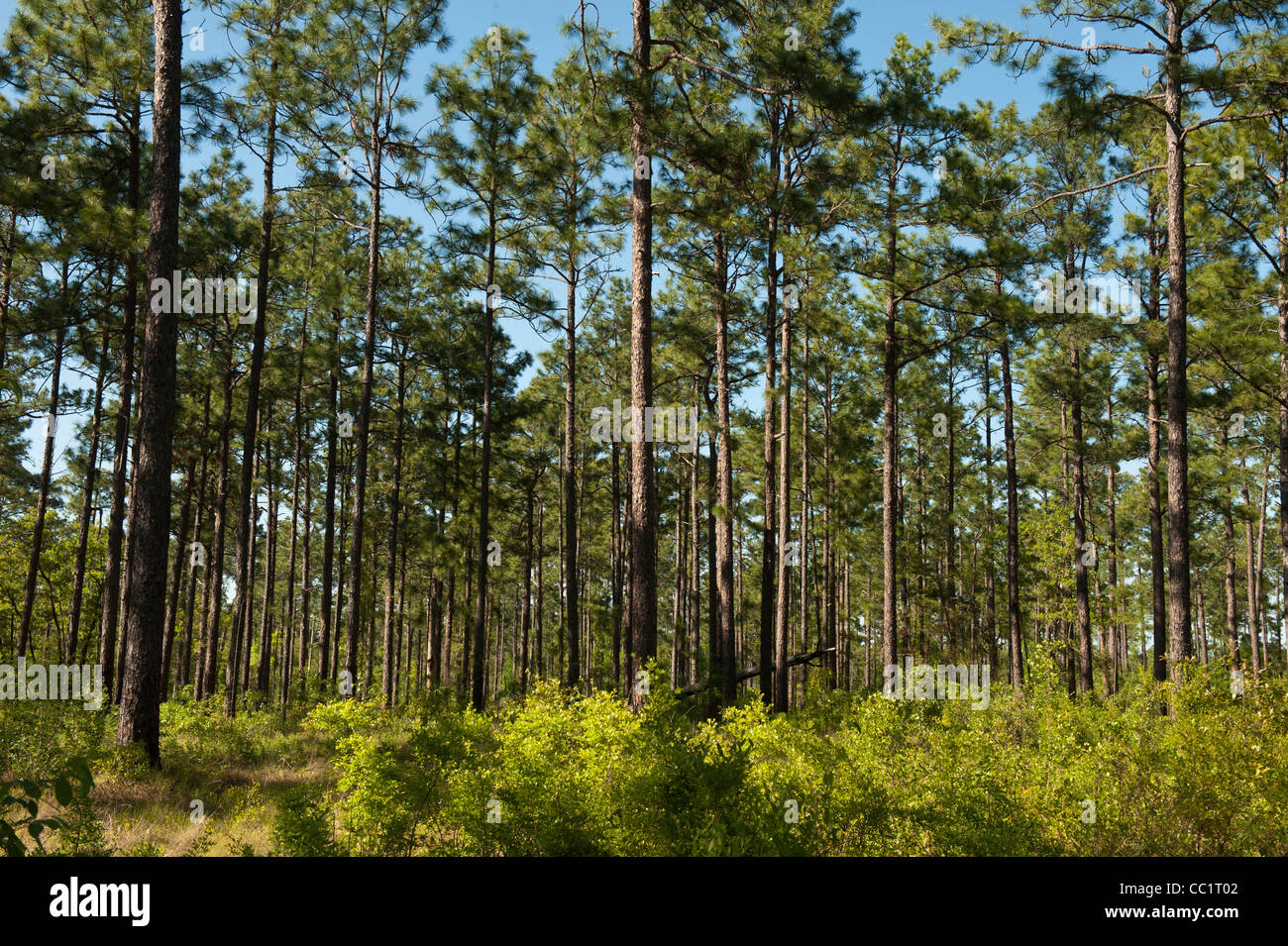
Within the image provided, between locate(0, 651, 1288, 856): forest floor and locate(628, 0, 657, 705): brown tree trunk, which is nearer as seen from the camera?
locate(0, 651, 1288, 856): forest floor

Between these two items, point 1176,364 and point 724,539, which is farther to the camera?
point 724,539

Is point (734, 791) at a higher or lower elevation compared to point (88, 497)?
lower

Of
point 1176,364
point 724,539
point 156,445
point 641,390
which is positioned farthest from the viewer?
point 724,539

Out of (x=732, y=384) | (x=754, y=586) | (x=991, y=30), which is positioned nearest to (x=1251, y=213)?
(x=991, y=30)

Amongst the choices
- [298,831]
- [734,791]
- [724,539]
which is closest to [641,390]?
[724,539]

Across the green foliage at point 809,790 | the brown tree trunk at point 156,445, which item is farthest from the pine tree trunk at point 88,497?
the green foliage at point 809,790

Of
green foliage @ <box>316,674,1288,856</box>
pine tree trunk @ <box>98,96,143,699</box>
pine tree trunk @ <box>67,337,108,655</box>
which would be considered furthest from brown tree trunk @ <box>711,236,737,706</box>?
pine tree trunk @ <box>67,337,108,655</box>

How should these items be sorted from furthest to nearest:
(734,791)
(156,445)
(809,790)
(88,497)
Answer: (88,497), (156,445), (809,790), (734,791)

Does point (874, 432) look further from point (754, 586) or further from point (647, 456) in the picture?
point (754, 586)

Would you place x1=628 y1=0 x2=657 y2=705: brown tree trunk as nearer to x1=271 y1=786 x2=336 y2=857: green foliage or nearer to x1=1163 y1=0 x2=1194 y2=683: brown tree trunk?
x1=271 y1=786 x2=336 y2=857: green foliage

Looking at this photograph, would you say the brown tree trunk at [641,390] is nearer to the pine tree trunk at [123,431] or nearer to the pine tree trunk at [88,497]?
the pine tree trunk at [123,431]

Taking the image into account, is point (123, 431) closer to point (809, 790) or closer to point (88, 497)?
point (88, 497)

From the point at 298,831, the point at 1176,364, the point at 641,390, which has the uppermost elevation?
the point at 1176,364

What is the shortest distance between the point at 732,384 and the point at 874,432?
820 cm
